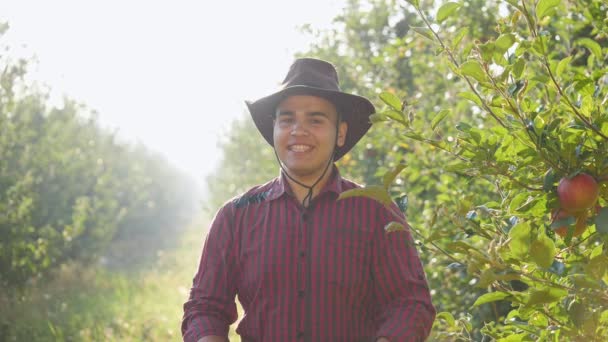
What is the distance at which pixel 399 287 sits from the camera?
78.2 inches

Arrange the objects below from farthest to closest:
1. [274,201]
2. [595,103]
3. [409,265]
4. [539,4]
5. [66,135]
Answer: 1. [66,135]
2. [274,201]
3. [409,265]
4. [595,103]
5. [539,4]

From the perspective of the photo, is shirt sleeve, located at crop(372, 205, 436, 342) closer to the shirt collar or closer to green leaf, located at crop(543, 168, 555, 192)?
the shirt collar

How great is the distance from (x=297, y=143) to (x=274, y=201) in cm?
23

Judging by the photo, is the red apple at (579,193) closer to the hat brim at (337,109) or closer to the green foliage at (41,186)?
the hat brim at (337,109)

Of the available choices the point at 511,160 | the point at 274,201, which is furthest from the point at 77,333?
the point at 511,160

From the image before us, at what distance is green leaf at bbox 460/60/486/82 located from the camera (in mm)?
1240

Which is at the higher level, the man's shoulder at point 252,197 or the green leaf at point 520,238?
the man's shoulder at point 252,197

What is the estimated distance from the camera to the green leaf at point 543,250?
1054 mm

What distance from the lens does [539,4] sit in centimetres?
125

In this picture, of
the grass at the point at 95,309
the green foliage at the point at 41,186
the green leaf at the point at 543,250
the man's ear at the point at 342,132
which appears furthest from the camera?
the green foliage at the point at 41,186

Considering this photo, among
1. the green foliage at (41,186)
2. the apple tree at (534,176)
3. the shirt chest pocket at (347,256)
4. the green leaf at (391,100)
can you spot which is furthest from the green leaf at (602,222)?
the green foliage at (41,186)

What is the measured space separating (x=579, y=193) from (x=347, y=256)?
0.94 metres

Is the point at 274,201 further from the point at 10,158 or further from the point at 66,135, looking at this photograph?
the point at 66,135

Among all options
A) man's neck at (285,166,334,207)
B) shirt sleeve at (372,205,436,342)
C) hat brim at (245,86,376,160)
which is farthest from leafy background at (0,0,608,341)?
man's neck at (285,166,334,207)
